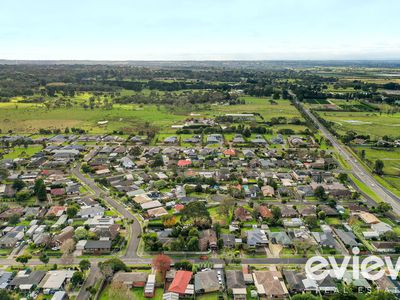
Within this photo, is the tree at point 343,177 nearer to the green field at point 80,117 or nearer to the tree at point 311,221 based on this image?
the tree at point 311,221

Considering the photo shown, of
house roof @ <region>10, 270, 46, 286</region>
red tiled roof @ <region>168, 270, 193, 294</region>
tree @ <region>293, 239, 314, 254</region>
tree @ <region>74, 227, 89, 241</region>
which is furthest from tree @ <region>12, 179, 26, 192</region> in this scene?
tree @ <region>293, 239, 314, 254</region>

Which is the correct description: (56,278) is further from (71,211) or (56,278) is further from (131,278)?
(71,211)

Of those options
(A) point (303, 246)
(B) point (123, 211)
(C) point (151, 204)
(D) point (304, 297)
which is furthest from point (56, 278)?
(A) point (303, 246)

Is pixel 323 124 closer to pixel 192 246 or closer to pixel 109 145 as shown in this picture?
pixel 109 145

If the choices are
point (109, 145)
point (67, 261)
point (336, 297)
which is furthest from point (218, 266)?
point (109, 145)

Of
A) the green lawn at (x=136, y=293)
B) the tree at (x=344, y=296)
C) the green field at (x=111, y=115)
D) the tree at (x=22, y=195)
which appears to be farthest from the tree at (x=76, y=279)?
the green field at (x=111, y=115)

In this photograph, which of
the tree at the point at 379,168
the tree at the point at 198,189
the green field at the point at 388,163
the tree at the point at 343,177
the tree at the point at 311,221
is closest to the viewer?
the tree at the point at 311,221
